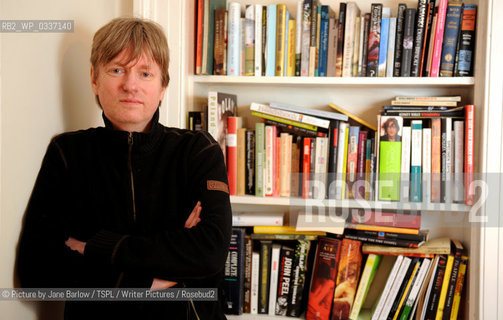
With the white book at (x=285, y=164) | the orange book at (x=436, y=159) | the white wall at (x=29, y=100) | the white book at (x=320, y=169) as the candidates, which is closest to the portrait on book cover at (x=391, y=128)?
the orange book at (x=436, y=159)

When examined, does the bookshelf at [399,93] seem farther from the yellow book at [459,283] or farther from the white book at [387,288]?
the white book at [387,288]

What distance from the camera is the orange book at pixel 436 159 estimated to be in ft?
5.92

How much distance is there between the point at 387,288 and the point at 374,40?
0.97 meters

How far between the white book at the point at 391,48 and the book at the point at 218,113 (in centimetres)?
65

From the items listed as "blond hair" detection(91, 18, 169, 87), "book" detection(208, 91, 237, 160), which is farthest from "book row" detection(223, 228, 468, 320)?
"blond hair" detection(91, 18, 169, 87)

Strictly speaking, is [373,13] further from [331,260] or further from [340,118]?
[331,260]

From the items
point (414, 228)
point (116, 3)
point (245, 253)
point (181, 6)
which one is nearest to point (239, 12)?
point (181, 6)

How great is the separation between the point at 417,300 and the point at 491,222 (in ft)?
1.36

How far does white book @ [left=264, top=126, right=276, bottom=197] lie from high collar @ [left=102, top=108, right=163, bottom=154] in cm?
64

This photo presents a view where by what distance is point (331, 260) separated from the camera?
189cm

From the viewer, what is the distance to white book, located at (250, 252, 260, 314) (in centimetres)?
196

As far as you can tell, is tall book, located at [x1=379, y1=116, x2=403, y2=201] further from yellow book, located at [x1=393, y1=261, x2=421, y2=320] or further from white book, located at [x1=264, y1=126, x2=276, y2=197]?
white book, located at [x1=264, y1=126, x2=276, y2=197]

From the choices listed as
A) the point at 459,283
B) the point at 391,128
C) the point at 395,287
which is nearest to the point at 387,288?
the point at 395,287

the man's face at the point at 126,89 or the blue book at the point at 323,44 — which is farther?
the blue book at the point at 323,44
